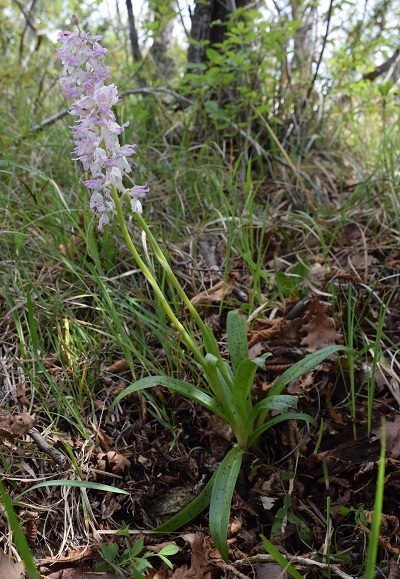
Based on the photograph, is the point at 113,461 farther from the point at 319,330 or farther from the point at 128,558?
the point at 319,330

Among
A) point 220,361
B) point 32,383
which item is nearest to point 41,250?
point 32,383

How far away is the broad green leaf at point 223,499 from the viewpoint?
133 cm

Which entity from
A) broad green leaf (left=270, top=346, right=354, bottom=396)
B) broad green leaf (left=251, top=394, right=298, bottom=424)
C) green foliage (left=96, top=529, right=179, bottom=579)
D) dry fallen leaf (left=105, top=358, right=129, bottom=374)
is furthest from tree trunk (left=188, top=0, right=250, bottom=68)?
green foliage (left=96, top=529, right=179, bottom=579)

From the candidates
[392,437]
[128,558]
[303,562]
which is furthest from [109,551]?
[392,437]

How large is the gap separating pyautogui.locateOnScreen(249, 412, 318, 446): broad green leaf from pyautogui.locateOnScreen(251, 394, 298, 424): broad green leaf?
0.13ft

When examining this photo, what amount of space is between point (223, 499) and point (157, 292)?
0.64 meters

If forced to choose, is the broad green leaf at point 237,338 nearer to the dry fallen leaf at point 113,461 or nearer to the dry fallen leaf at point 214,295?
the dry fallen leaf at point 214,295

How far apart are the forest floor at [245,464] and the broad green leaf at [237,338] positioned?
139 mm

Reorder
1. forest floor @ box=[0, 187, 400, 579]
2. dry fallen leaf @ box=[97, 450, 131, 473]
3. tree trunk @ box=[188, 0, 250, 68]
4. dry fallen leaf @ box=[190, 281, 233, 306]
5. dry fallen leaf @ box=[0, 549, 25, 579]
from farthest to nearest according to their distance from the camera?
tree trunk @ box=[188, 0, 250, 68], dry fallen leaf @ box=[190, 281, 233, 306], dry fallen leaf @ box=[97, 450, 131, 473], forest floor @ box=[0, 187, 400, 579], dry fallen leaf @ box=[0, 549, 25, 579]

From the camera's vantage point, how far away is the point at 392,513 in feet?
4.82

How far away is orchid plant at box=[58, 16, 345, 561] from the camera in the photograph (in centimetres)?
132

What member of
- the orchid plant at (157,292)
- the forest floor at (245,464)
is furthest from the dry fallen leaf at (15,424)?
the orchid plant at (157,292)

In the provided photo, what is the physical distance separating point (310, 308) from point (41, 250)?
1.28m

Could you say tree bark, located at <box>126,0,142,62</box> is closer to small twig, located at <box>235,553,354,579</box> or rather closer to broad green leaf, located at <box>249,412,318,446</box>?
broad green leaf, located at <box>249,412,318,446</box>
